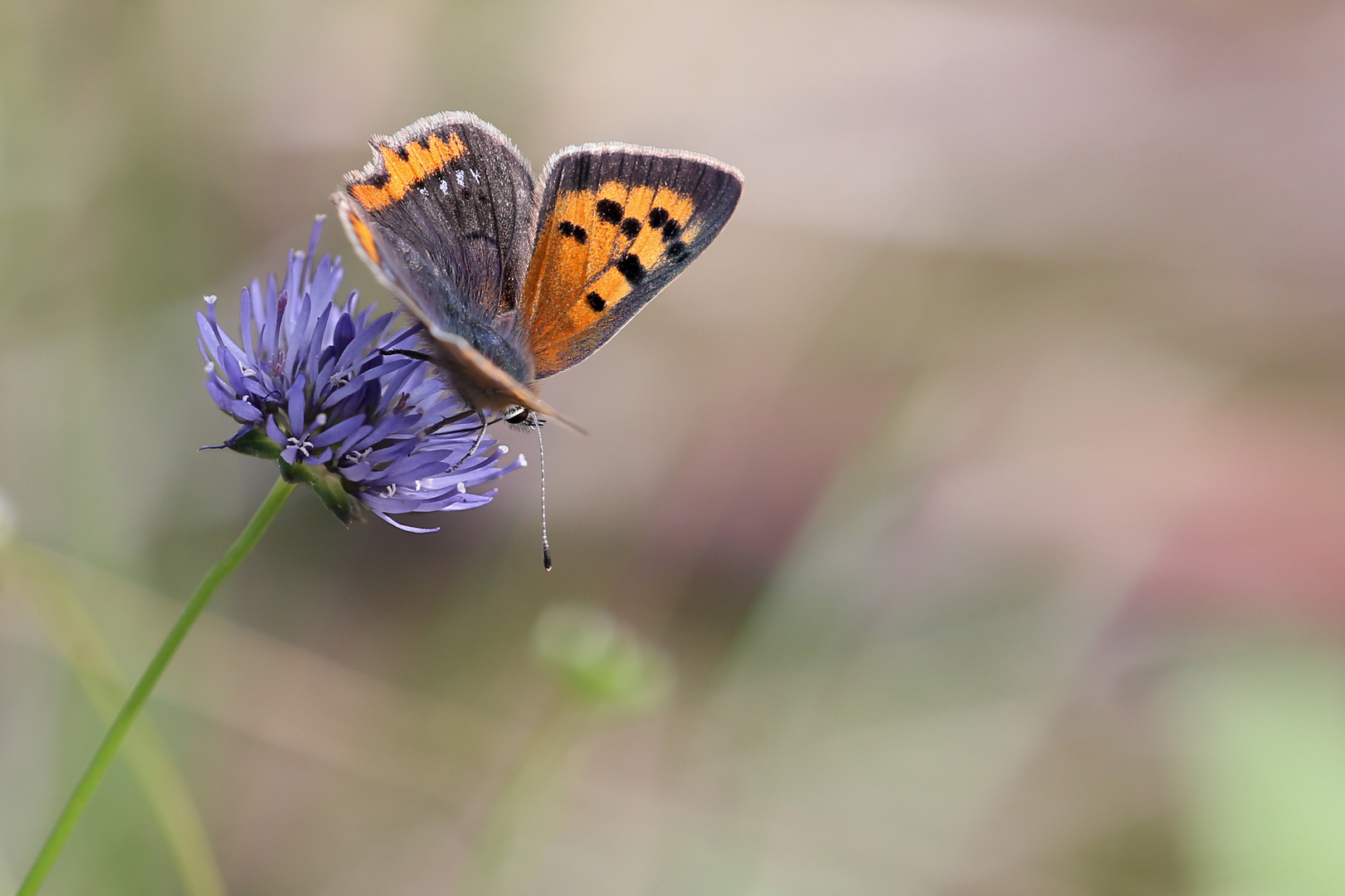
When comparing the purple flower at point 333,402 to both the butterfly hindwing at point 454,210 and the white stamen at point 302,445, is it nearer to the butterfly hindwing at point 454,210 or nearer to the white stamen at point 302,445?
the white stamen at point 302,445

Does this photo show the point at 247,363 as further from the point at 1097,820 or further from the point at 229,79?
the point at 1097,820

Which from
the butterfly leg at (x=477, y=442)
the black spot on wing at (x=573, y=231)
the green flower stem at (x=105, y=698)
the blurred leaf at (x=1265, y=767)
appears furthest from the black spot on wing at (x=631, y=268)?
the blurred leaf at (x=1265, y=767)

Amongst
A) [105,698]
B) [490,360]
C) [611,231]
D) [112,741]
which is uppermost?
[611,231]

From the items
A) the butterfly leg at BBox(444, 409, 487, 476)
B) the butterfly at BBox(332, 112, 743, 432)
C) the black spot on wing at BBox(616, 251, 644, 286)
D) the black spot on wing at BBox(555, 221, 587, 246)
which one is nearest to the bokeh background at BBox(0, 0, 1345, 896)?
the butterfly leg at BBox(444, 409, 487, 476)

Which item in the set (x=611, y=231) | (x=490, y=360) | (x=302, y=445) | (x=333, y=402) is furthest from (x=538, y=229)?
(x=302, y=445)

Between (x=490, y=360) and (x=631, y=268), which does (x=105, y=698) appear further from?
(x=631, y=268)

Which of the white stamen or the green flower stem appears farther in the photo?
the green flower stem

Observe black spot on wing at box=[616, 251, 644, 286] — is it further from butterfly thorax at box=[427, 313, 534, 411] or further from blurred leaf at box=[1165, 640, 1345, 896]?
blurred leaf at box=[1165, 640, 1345, 896]
